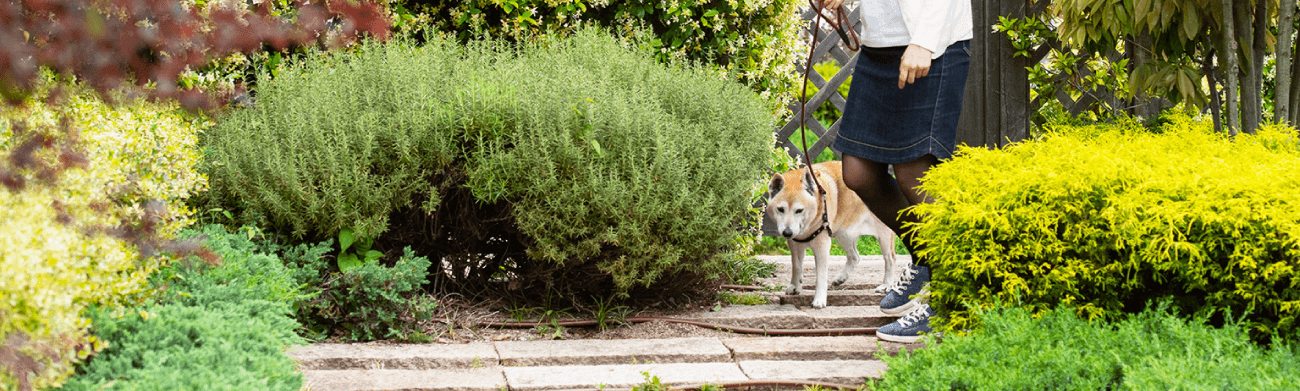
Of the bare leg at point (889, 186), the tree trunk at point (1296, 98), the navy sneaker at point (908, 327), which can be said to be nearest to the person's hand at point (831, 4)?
the bare leg at point (889, 186)

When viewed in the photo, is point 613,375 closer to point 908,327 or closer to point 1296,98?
point 908,327

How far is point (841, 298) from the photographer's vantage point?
3674 mm

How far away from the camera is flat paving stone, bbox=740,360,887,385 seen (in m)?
2.51

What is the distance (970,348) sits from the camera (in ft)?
7.04

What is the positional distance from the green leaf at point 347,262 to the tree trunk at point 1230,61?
2959 millimetres

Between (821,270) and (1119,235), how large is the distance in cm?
146

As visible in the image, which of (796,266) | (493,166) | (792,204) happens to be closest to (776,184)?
(792,204)

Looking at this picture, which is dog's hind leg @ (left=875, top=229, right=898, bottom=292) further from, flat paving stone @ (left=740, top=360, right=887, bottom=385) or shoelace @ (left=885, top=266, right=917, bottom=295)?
flat paving stone @ (left=740, top=360, right=887, bottom=385)

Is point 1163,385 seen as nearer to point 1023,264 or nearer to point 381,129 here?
point 1023,264

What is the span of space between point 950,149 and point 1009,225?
0.74 meters

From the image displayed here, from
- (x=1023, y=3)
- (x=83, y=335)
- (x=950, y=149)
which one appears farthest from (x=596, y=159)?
(x=1023, y=3)

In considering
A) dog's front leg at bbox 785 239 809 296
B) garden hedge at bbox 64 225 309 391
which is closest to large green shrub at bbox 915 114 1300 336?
dog's front leg at bbox 785 239 809 296

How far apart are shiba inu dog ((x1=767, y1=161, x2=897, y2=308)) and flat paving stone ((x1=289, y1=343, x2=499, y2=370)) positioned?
125 cm

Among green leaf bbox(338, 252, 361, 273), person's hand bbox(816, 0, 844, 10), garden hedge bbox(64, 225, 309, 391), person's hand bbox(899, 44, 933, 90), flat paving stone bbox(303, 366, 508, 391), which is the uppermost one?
person's hand bbox(816, 0, 844, 10)
